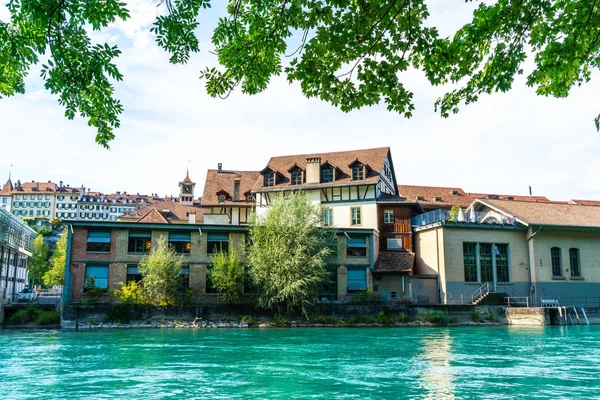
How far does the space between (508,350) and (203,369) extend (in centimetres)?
1093

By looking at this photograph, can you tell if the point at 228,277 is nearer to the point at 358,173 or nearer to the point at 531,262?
the point at 358,173

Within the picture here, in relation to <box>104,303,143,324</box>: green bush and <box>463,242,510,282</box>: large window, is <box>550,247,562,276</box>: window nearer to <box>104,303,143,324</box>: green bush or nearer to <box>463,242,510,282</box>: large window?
<box>463,242,510,282</box>: large window

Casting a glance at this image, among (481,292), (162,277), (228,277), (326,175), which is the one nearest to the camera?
(162,277)

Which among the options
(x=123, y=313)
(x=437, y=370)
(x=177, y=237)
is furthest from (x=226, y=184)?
(x=437, y=370)

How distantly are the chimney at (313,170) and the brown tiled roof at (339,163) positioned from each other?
18.4 inches

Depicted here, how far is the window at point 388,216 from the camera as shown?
41281mm

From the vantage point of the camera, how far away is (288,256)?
3191cm

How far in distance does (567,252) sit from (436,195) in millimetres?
20281

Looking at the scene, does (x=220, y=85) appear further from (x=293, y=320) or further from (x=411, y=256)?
(x=411, y=256)

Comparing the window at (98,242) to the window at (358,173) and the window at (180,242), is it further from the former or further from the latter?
the window at (358,173)

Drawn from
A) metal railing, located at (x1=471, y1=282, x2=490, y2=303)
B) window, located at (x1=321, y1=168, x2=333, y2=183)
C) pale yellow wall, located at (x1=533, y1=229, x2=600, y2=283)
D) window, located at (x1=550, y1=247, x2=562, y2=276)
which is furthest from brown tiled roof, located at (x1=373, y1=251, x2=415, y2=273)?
window, located at (x1=550, y1=247, x2=562, y2=276)

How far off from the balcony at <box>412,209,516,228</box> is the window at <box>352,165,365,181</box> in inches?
213

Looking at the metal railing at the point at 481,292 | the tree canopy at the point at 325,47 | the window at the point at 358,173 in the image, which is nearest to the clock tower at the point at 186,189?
the window at the point at 358,173

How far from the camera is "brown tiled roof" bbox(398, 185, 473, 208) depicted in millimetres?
55125
